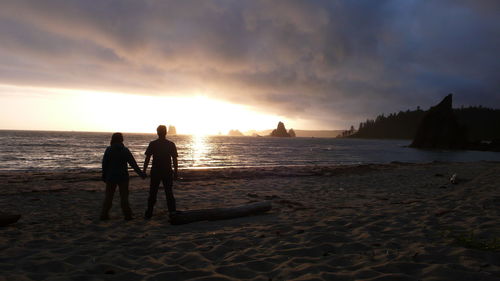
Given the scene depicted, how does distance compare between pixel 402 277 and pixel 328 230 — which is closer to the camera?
pixel 402 277

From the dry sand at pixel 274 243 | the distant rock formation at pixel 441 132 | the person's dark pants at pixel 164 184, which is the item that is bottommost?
the dry sand at pixel 274 243

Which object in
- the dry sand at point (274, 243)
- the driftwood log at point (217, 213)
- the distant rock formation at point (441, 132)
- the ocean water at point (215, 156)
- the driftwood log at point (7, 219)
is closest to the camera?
the dry sand at point (274, 243)

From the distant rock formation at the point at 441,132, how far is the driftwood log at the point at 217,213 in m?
94.1

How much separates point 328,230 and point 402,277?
239 centimetres

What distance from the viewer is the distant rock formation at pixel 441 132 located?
86.2m

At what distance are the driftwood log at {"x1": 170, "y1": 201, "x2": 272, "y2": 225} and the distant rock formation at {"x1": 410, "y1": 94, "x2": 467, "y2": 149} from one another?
94.1 meters

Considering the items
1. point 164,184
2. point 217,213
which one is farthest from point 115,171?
point 217,213

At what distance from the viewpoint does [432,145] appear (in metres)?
87.9

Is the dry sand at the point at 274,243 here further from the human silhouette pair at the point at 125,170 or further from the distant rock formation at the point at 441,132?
the distant rock formation at the point at 441,132

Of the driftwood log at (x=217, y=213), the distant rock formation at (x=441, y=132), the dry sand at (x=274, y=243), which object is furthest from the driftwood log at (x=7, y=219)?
the distant rock formation at (x=441, y=132)

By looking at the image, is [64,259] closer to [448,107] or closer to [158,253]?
[158,253]

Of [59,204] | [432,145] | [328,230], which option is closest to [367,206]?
[328,230]

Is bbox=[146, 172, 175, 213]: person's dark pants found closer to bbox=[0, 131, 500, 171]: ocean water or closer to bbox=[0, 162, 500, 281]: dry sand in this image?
bbox=[0, 162, 500, 281]: dry sand

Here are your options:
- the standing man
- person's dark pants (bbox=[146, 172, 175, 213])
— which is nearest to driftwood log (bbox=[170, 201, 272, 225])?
the standing man
